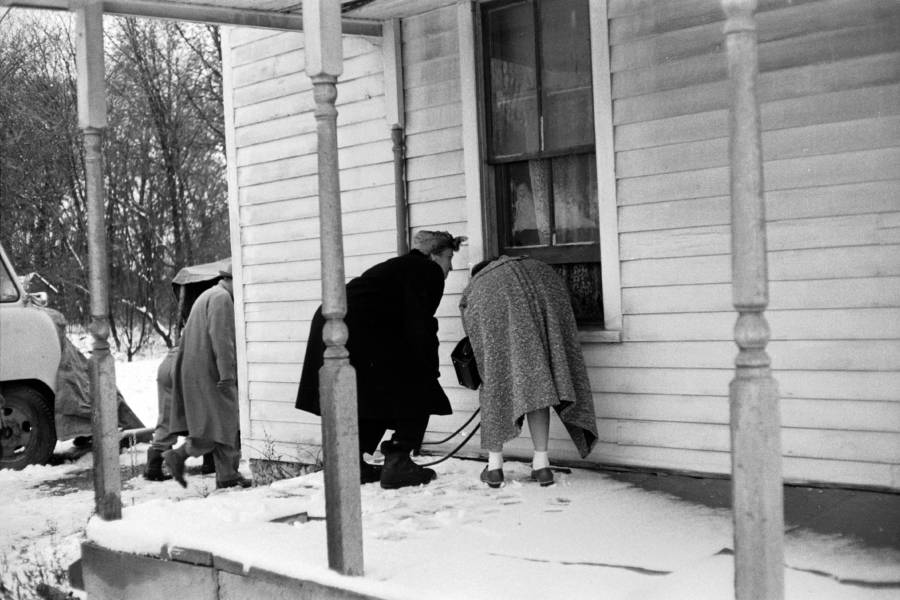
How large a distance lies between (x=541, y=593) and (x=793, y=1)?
355 centimetres

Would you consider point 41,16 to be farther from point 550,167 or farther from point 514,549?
point 514,549

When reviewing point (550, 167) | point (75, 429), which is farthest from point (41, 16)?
point (550, 167)

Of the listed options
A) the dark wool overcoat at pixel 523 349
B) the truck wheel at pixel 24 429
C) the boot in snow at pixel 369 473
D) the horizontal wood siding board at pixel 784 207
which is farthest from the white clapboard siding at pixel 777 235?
the truck wheel at pixel 24 429

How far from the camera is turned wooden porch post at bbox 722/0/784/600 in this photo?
339cm

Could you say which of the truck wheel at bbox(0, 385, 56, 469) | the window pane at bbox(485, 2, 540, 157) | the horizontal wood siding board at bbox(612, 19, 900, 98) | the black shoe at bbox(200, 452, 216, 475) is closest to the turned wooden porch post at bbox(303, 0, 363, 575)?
the horizontal wood siding board at bbox(612, 19, 900, 98)

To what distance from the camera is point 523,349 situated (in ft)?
20.4

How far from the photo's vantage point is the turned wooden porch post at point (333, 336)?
14.7 ft

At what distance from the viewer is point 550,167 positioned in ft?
23.2

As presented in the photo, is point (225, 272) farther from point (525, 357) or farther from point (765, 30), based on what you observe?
point (765, 30)

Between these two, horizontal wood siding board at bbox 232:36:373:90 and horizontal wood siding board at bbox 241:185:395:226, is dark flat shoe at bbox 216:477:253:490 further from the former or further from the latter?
horizontal wood siding board at bbox 232:36:373:90

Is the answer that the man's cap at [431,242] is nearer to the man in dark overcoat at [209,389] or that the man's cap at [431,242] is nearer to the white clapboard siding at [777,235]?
the white clapboard siding at [777,235]

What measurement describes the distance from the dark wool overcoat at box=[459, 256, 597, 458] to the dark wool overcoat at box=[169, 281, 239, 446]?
314 cm

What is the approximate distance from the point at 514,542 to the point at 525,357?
1.35m

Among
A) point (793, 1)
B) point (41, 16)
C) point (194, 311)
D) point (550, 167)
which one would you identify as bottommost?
point (194, 311)
